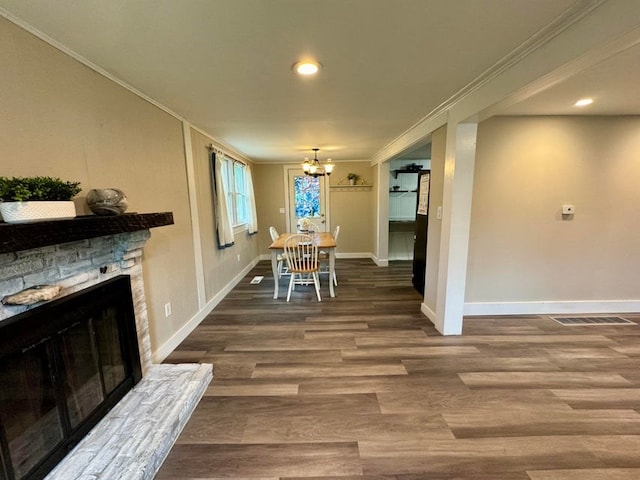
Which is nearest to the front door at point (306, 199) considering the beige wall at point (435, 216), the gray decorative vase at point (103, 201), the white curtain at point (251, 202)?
the white curtain at point (251, 202)

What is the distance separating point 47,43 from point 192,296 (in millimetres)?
2265

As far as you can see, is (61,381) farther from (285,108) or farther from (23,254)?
(285,108)

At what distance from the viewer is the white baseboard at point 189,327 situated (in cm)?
233

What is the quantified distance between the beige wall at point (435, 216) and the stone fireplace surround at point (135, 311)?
244cm

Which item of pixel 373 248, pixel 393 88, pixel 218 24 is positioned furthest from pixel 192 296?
pixel 373 248

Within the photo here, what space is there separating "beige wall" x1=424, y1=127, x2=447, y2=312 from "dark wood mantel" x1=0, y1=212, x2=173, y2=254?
8.66 feet

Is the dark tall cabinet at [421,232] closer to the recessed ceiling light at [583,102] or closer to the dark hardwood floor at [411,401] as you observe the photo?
the dark hardwood floor at [411,401]

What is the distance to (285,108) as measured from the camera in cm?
247

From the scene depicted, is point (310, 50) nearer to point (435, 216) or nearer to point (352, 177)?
point (435, 216)

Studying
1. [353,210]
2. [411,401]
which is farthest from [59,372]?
[353,210]

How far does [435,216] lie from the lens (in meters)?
2.90

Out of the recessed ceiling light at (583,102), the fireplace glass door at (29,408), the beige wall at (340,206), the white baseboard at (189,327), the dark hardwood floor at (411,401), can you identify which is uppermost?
the recessed ceiling light at (583,102)

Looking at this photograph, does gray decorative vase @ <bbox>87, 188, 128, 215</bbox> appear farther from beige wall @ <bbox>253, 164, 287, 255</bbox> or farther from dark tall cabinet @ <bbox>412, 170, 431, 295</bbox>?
beige wall @ <bbox>253, 164, 287, 255</bbox>

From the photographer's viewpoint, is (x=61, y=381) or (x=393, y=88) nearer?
(x=61, y=381)
